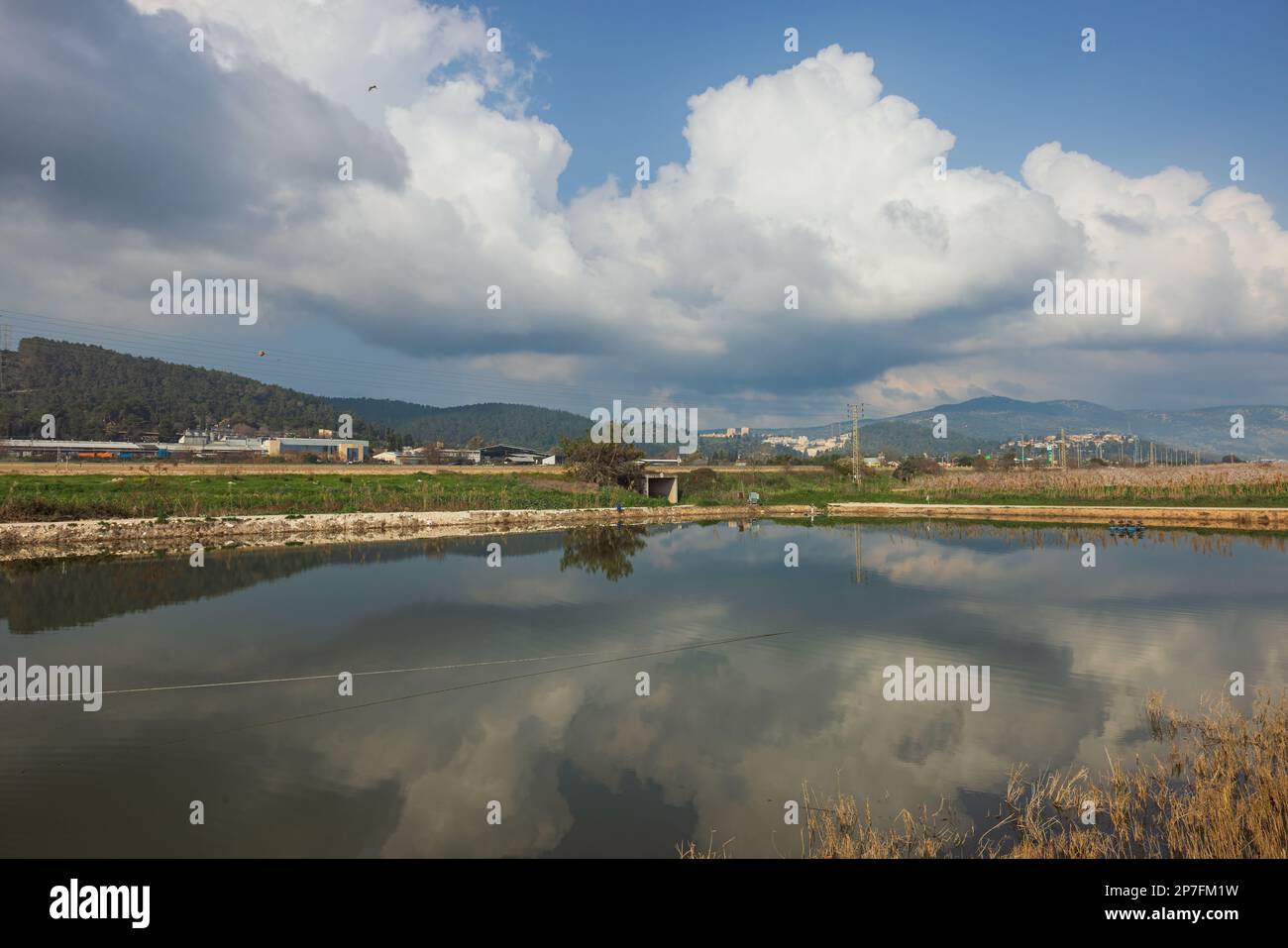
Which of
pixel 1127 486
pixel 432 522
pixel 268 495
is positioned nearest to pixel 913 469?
pixel 1127 486

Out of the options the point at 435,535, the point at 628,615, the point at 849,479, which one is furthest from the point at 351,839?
the point at 849,479

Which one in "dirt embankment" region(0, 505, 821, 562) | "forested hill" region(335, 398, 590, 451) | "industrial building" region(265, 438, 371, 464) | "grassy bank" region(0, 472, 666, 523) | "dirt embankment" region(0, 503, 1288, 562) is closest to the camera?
"dirt embankment" region(0, 505, 821, 562)

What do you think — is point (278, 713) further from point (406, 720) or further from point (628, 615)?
point (628, 615)

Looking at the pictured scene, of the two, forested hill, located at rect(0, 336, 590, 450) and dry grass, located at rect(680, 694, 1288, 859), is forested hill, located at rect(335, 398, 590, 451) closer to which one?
forested hill, located at rect(0, 336, 590, 450)

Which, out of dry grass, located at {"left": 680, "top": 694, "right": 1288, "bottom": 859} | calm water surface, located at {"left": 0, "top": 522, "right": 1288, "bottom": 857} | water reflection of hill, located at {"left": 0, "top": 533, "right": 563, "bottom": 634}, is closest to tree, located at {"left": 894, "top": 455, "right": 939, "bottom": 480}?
calm water surface, located at {"left": 0, "top": 522, "right": 1288, "bottom": 857}

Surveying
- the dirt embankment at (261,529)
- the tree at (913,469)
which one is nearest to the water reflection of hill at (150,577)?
the dirt embankment at (261,529)

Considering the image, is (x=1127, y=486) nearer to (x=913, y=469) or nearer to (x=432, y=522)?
(x=913, y=469)
